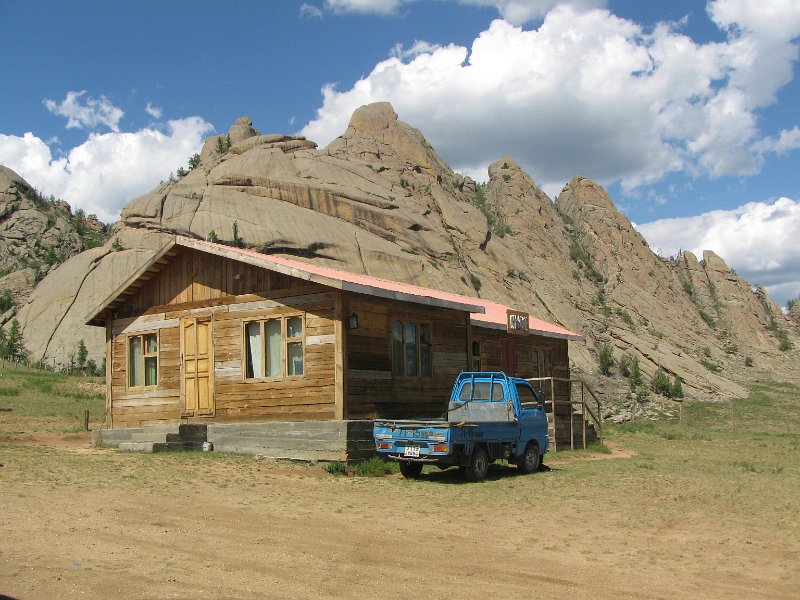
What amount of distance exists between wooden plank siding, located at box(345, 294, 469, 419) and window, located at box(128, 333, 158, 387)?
22.3ft

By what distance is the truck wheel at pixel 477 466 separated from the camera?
15148mm

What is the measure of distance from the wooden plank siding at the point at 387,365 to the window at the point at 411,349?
0.15 m

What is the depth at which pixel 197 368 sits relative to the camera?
789 inches

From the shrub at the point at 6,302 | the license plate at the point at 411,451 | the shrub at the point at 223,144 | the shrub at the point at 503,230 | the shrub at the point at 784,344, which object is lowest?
the license plate at the point at 411,451

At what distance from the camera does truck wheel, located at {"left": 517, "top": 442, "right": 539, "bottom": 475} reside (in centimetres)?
1681

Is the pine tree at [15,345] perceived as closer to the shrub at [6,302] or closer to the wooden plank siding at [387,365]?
the shrub at [6,302]

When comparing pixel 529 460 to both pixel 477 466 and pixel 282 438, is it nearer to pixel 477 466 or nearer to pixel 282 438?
pixel 477 466

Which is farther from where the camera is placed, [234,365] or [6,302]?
[6,302]

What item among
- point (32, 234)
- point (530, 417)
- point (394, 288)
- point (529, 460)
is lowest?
point (529, 460)

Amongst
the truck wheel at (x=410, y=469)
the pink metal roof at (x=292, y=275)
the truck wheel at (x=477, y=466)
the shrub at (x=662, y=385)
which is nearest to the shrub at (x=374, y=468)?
the truck wheel at (x=410, y=469)

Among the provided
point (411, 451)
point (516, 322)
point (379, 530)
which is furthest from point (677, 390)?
point (379, 530)

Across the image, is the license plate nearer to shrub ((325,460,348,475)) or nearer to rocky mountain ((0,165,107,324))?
shrub ((325,460,348,475))

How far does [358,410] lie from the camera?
17.7m

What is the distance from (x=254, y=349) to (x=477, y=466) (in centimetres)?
678
